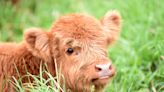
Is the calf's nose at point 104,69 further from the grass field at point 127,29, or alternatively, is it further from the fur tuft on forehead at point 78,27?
the grass field at point 127,29

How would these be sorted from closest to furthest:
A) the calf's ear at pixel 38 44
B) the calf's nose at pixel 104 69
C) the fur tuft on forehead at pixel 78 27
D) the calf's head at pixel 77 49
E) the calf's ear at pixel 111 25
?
the calf's nose at pixel 104 69, the calf's head at pixel 77 49, the fur tuft on forehead at pixel 78 27, the calf's ear at pixel 38 44, the calf's ear at pixel 111 25

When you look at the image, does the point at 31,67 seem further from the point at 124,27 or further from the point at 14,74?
the point at 124,27

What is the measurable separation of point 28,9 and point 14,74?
5.24 metres

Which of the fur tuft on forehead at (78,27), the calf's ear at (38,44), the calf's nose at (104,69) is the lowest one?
the calf's nose at (104,69)

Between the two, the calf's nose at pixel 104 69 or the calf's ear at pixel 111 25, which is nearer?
the calf's nose at pixel 104 69

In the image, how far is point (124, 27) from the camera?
9375 mm

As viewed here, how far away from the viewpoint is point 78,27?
6.55m

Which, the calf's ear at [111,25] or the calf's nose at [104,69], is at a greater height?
the calf's ear at [111,25]

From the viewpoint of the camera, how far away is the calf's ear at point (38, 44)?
6.64 meters

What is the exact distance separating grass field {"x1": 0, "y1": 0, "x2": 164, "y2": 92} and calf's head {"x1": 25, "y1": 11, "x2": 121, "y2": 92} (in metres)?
0.84

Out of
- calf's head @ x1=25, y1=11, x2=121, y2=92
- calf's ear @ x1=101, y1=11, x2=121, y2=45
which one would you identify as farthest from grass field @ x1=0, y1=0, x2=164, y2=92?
calf's head @ x1=25, y1=11, x2=121, y2=92

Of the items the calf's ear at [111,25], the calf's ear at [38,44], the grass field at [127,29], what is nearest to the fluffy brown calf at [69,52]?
the calf's ear at [38,44]

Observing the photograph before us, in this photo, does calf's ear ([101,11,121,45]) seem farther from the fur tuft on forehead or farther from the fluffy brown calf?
the fur tuft on forehead

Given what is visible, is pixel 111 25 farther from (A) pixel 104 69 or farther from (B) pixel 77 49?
(A) pixel 104 69
